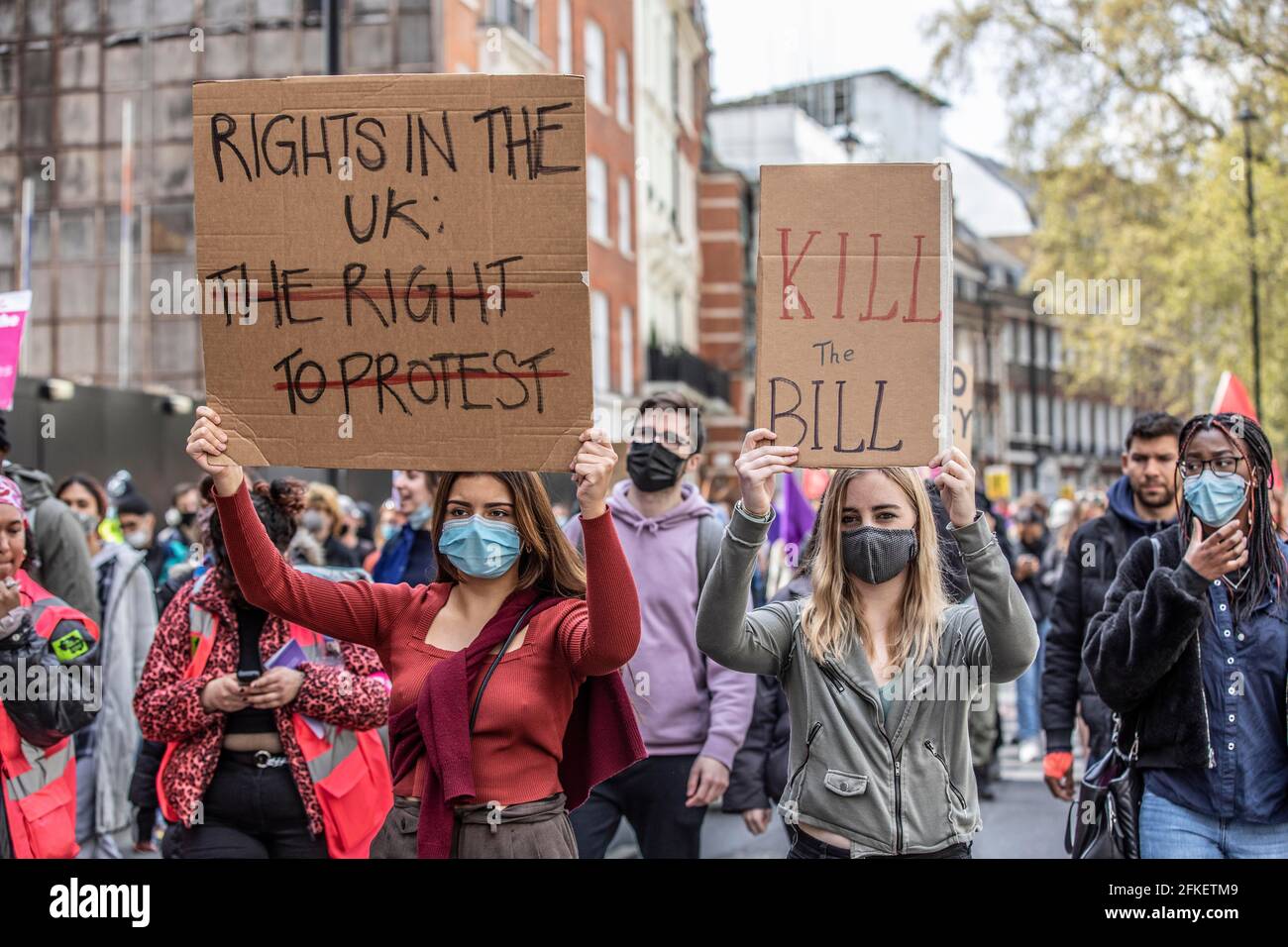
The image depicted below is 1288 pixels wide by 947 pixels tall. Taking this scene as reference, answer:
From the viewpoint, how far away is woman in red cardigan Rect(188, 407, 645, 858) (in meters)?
3.88

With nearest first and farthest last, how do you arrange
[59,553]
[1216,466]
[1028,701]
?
[1216,466] < [59,553] < [1028,701]

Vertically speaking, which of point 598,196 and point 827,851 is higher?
point 598,196

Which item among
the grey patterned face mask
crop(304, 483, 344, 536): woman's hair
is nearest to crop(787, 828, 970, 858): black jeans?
the grey patterned face mask

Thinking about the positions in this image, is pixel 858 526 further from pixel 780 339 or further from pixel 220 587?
pixel 220 587

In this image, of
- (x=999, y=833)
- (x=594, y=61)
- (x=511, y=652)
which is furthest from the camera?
(x=594, y=61)

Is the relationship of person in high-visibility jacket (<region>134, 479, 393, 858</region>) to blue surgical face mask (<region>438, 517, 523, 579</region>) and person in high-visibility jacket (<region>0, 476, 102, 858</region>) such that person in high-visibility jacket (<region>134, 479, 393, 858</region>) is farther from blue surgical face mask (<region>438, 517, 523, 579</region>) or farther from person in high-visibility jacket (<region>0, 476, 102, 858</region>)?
blue surgical face mask (<region>438, 517, 523, 579</region>)

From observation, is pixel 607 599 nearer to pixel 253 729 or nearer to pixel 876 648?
pixel 876 648

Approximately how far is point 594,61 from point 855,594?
70.4ft

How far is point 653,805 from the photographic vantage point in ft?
18.3

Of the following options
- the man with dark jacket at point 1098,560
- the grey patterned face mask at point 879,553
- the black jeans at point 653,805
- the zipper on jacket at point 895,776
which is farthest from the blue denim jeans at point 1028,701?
the zipper on jacket at point 895,776
